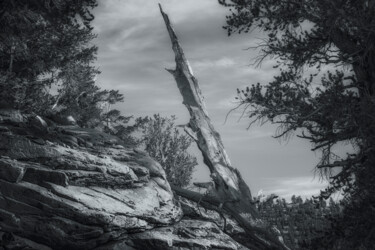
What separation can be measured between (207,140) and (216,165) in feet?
2.77

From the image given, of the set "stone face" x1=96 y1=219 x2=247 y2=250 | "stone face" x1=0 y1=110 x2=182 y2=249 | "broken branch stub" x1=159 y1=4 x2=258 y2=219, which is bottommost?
"stone face" x1=96 y1=219 x2=247 y2=250

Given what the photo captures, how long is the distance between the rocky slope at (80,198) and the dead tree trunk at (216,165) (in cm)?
132

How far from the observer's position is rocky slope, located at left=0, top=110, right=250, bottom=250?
Answer: 7832mm

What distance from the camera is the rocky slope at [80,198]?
7.83 m

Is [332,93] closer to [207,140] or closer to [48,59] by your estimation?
[207,140]

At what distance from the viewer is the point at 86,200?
8.30 metres

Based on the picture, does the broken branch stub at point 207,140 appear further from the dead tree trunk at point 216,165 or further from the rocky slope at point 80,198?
the rocky slope at point 80,198

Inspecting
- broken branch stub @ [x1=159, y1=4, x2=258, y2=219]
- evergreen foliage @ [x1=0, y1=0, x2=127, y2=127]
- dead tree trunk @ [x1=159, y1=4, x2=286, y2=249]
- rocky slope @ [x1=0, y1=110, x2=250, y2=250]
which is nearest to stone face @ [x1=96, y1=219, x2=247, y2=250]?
rocky slope @ [x1=0, y1=110, x2=250, y2=250]

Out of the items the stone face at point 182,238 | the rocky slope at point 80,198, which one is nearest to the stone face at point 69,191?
the rocky slope at point 80,198

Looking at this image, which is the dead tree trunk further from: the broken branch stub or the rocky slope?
the rocky slope

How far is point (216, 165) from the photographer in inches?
480

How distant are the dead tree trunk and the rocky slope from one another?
4.32 feet

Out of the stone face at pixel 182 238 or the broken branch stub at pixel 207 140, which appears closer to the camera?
the stone face at pixel 182 238

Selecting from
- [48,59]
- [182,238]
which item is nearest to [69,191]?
[182,238]
